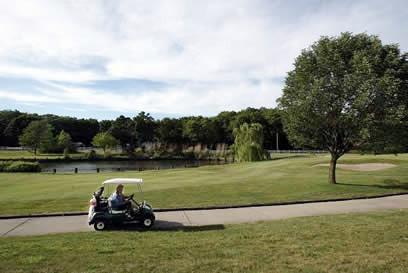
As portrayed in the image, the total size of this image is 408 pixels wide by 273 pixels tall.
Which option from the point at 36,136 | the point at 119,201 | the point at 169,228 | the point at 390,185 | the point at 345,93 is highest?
the point at 345,93

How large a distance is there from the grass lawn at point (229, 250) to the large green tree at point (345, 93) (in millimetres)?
10202

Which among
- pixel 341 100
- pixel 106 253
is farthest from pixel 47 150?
pixel 106 253

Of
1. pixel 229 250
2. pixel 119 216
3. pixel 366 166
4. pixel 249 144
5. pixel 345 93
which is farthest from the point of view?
pixel 249 144

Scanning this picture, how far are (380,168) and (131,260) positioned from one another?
30222 millimetres

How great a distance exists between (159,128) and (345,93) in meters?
101

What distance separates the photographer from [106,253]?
28.3 feet

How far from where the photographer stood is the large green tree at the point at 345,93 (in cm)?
2014

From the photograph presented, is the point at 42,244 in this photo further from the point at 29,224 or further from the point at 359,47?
the point at 359,47

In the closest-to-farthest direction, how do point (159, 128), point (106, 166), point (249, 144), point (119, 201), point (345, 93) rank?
point (119, 201) → point (345, 93) → point (249, 144) → point (106, 166) → point (159, 128)

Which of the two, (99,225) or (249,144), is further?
(249,144)

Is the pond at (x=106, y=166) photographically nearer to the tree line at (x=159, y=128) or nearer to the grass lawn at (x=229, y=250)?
the tree line at (x=159, y=128)

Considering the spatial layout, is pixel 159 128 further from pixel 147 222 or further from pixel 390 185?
pixel 147 222

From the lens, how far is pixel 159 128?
393 feet

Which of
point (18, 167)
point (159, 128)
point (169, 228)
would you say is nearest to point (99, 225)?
point (169, 228)
